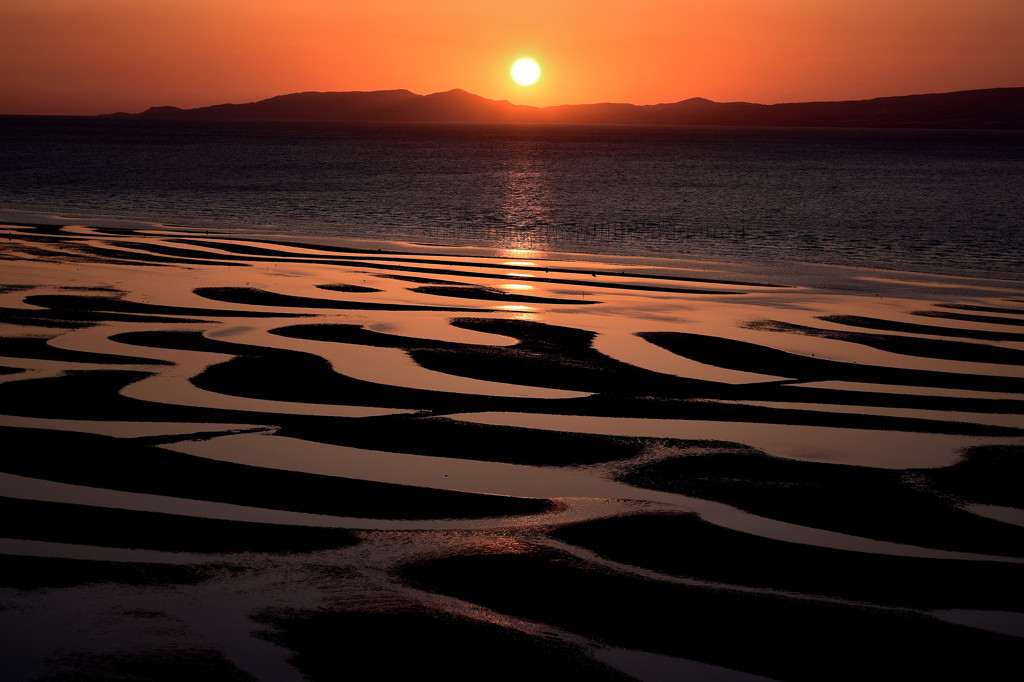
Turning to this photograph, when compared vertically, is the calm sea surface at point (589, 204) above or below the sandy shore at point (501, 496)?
above

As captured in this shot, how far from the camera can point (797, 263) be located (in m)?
31.9

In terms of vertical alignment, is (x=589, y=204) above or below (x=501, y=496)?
above

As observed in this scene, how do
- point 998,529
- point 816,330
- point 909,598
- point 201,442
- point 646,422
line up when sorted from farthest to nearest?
point 816,330, point 646,422, point 201,442, point 998,529, point 909,598

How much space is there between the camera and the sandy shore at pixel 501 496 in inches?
218

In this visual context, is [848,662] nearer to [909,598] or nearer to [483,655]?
[909,598]

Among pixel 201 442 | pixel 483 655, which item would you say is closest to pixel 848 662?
pixel 483 655

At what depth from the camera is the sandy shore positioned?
218 inches

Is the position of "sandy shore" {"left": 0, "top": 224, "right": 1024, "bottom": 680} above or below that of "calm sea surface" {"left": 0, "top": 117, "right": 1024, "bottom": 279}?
below

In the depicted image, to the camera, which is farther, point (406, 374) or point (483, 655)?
point (406, 374)

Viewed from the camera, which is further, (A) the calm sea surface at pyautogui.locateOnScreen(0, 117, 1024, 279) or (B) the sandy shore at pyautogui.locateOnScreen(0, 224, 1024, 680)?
(A) the calm sea surface at pyautogui.locateOnScreen(0, 117, 1024, 279)

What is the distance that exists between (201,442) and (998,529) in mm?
6928

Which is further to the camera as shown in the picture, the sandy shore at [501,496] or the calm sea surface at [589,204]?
the calm sea surface at [589,204]

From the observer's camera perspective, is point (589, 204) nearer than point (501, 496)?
No

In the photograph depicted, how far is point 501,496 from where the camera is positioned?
7.87m
